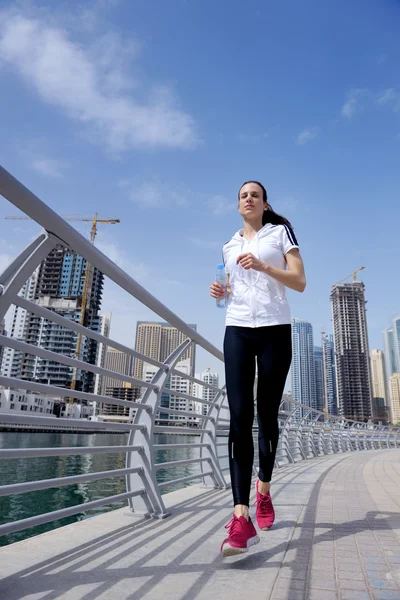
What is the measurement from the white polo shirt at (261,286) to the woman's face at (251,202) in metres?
0.09

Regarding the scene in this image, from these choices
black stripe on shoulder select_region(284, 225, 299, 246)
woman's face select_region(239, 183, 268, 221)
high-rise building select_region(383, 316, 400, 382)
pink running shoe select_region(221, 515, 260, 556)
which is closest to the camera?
pink running shoe select_region(221, 515, 260, 556)

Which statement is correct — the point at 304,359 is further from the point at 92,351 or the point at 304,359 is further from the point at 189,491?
the point at 189,491

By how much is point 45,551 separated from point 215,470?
2.37 meters

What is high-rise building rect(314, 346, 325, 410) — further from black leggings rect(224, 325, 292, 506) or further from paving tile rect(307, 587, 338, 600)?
paving tile rect(307, 587, 338, 600)

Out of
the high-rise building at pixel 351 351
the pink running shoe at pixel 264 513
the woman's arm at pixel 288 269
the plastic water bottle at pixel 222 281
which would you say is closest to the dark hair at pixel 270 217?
the woman's arm at pixel 288 269

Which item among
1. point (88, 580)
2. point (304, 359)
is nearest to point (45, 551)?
point (88, 580)

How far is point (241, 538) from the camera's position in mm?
1722

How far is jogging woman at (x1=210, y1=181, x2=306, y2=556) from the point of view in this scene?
209 centimetres

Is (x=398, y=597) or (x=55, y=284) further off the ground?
(x=55, y=284)

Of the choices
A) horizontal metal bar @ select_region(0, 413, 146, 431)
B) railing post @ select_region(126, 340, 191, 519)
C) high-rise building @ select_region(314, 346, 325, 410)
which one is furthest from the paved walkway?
high-rise building @ select_region(314, 346, 325, 410)

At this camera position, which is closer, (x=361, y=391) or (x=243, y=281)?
(x=243, y=281)

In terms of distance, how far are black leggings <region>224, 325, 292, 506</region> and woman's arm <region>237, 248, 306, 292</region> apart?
225 millimetres

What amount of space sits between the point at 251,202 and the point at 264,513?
1674 mm

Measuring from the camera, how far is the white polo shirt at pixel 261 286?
85.4 inches
